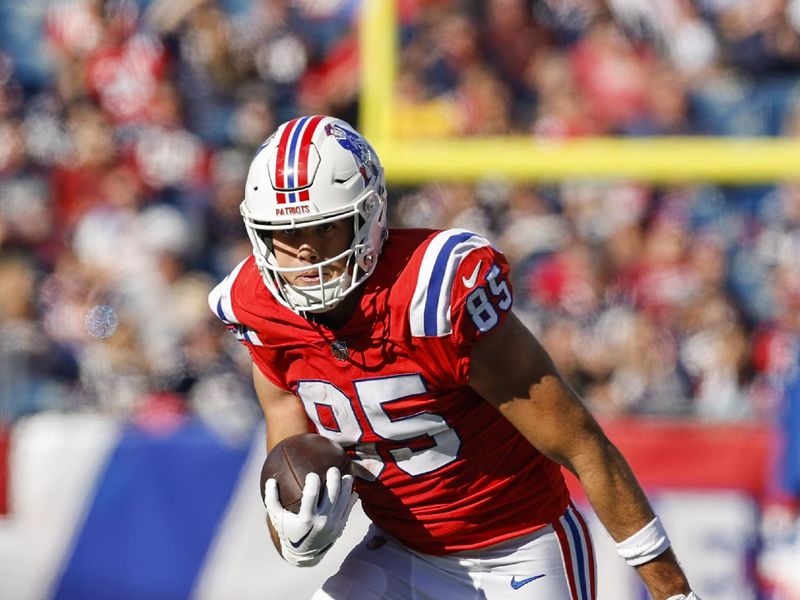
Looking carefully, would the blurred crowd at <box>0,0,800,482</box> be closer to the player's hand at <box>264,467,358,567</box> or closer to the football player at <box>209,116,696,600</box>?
the football player at <box>209,116,696,600</box>

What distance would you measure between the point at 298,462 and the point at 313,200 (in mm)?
572

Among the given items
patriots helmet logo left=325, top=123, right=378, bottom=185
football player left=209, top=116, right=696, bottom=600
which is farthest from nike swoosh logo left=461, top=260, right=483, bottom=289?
patriots helmet logo left=325, top=123, right=378, bottom=185

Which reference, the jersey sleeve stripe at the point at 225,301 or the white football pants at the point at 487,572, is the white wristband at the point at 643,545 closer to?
the white football pants at the point at 487,572

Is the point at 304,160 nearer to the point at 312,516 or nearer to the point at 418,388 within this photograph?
the point at 418,388

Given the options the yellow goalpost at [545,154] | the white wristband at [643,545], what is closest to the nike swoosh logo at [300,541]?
the white wristband at [643,545]

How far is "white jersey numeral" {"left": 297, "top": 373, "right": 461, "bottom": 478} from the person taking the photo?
108 inches

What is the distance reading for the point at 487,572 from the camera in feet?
9.77

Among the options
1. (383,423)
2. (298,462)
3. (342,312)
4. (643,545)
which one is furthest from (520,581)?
(342,312)

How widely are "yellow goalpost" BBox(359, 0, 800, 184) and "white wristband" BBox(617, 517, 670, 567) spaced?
2.87 metres

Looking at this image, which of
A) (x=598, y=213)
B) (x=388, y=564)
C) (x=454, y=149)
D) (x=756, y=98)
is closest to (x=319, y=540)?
(x=388, y=564)

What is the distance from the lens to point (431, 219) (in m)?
6.00

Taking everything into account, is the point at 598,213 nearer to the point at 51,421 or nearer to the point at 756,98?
the point at 756,98

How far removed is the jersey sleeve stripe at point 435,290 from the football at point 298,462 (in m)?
0.35

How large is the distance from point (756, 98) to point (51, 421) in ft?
11.7
